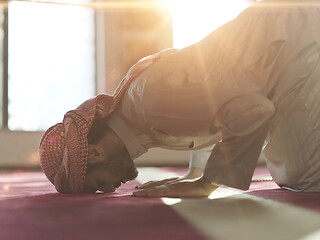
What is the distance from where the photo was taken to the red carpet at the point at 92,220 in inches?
38.6

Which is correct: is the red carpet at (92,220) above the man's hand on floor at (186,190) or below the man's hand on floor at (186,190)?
above

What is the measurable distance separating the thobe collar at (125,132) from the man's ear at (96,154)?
0.08 meters

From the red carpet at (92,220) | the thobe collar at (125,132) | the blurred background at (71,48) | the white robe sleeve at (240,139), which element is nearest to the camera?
the red carpet at (92,220)

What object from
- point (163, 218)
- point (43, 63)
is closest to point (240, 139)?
point (163, 218)

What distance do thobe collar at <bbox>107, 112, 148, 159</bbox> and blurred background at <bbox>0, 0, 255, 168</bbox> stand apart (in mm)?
3289

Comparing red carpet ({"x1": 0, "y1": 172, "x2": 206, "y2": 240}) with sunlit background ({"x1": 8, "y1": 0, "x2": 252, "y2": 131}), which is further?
sunlit background ({"x1": 8, "y1": 0, "x2": 252, "y2": 131})

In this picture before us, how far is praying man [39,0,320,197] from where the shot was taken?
1481 millimetres

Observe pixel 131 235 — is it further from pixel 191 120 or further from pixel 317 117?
pixel 317 117

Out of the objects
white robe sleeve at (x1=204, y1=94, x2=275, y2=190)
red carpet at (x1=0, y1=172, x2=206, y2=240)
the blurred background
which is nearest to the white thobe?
white robe sleeve at (x1=204, y1=94, x2=275, y2=190)

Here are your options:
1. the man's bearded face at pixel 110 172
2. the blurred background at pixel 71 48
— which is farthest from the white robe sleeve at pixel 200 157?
the blurred background at pixel 71 48

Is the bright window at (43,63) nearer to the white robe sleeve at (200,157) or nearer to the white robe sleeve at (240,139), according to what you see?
the white robe sleeve at (200,157)

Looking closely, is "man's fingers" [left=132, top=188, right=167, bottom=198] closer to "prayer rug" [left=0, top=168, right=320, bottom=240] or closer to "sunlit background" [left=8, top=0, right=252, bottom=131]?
"prayer rug" [left=0, top=168, right=320, bottom=240]

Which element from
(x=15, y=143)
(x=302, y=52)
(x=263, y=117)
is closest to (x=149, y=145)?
(x=263, y=117)

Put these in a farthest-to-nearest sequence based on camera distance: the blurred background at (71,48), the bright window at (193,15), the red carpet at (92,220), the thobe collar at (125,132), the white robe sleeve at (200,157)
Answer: the bright window at (193,15), the blurred background at (71,48), the white robe sleeve at (200,157), the thobe collar at (125,132), the red carpet at (92,220)
